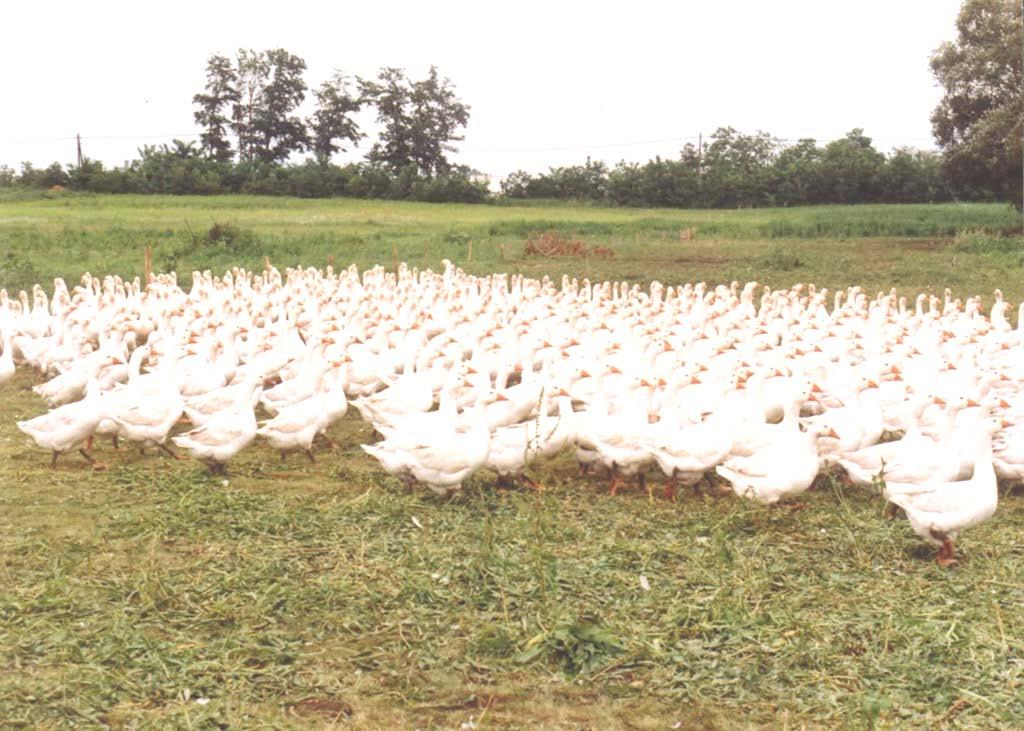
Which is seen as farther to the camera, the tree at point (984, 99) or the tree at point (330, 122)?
the tree at point (330, 122)

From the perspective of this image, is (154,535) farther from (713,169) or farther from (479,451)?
(713,169)

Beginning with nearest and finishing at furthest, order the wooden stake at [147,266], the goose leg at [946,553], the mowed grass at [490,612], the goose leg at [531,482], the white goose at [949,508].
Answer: the mowed grass at [490,612], the white goose at [949,508], the goose leg at [946,553], the goose leg at [531,482], the wooden stake at [147,266]

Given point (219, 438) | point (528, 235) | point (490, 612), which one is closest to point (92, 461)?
point (219, 438)

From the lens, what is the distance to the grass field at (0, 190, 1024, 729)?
17.5 ft

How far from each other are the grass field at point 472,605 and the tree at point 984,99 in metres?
25.6

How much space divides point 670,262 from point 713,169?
2892 centimetres

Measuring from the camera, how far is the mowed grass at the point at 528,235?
24547 mm

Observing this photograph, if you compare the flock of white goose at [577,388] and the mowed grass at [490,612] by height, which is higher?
the flock of white goose at [577,388]

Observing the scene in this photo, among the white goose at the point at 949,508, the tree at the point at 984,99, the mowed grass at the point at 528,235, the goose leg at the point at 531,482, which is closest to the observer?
the white goose at the point at 949,508

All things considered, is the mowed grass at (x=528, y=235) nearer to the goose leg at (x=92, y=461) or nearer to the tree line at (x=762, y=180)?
the tree line at (x=762, y=180)

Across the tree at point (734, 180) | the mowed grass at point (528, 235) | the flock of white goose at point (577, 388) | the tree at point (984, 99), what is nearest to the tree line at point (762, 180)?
the tree at point (734, 180)

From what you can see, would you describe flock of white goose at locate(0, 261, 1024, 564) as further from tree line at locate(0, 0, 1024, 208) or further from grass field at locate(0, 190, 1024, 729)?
tree line at locate(0, 0, 1024, 208)

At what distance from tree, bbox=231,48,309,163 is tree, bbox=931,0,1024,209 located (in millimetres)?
30946

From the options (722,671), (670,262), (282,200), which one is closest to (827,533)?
(722,671)
